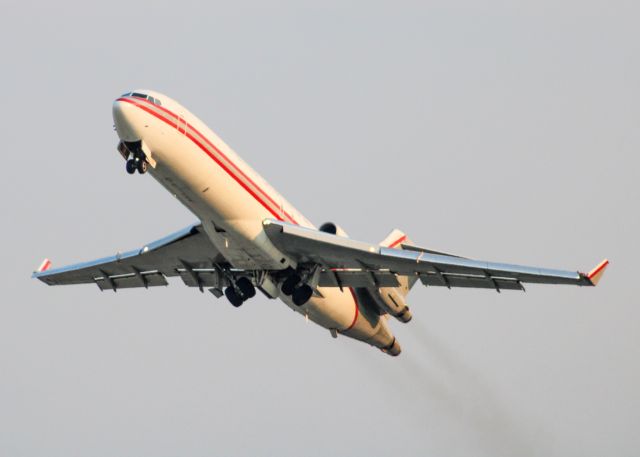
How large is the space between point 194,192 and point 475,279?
10889 millimetres

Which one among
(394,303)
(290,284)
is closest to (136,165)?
(290,284)

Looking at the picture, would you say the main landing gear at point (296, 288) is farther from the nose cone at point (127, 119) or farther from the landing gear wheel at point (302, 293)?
the nose cone at point (127, 119)

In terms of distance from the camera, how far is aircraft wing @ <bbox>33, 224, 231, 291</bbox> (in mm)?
44062

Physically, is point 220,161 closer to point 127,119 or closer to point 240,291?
point 127,119

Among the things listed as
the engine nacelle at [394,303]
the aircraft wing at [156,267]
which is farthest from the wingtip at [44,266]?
the engine nacelle at [394,303]

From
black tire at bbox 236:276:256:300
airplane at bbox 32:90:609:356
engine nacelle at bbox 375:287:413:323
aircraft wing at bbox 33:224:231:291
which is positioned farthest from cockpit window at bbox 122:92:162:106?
engine nacelle at bbox 375:287:413:323

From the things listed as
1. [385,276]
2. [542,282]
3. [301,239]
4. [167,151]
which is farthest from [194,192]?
[542,282]

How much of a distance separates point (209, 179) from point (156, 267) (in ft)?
28.5

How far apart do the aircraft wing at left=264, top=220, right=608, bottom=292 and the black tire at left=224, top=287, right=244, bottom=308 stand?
305 cm

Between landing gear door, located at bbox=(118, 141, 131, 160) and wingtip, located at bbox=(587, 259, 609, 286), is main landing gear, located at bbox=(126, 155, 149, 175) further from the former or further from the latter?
wingtip, located at bbox=(587, 259, 609, 286)

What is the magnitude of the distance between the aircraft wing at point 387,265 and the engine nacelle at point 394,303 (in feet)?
6.97

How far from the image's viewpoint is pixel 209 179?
39.3m

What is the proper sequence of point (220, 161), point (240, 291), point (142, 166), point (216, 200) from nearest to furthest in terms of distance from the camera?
1. point (142, 166)
2. point (220, 161)
3. point (216, 200)
4. point (240, 291)

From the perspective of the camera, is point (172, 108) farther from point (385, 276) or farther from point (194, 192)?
point (385, 276)
